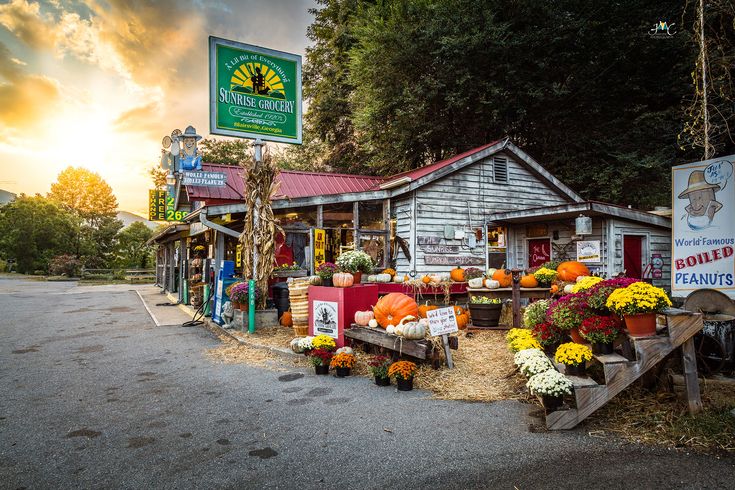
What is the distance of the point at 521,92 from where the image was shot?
18812mm

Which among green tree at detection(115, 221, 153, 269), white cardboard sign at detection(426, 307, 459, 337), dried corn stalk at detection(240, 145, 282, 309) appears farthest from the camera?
green tree at detection(115, 221, 153, 269)

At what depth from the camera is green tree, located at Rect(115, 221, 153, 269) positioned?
45.0m

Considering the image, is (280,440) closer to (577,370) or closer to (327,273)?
(577,370)

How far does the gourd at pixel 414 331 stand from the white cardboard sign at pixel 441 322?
0.55 feet

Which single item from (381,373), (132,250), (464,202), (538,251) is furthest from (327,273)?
(132,250)

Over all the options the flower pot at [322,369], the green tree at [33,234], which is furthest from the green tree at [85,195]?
the flower pot at [322,369]

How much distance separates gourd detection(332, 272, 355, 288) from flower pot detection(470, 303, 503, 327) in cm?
299

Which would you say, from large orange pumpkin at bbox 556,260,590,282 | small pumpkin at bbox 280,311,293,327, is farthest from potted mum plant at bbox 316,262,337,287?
large orange pumpkin at bbox 556,260,590,282

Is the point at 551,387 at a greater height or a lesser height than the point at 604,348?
lesser

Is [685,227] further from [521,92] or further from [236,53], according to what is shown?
[521,92]

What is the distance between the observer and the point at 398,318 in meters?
6.75

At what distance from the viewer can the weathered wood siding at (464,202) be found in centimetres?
1255

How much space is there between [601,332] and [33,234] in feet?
167

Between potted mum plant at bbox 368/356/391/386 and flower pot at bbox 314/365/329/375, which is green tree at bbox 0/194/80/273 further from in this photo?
potted mum plant at bbox 368/356/391/386
